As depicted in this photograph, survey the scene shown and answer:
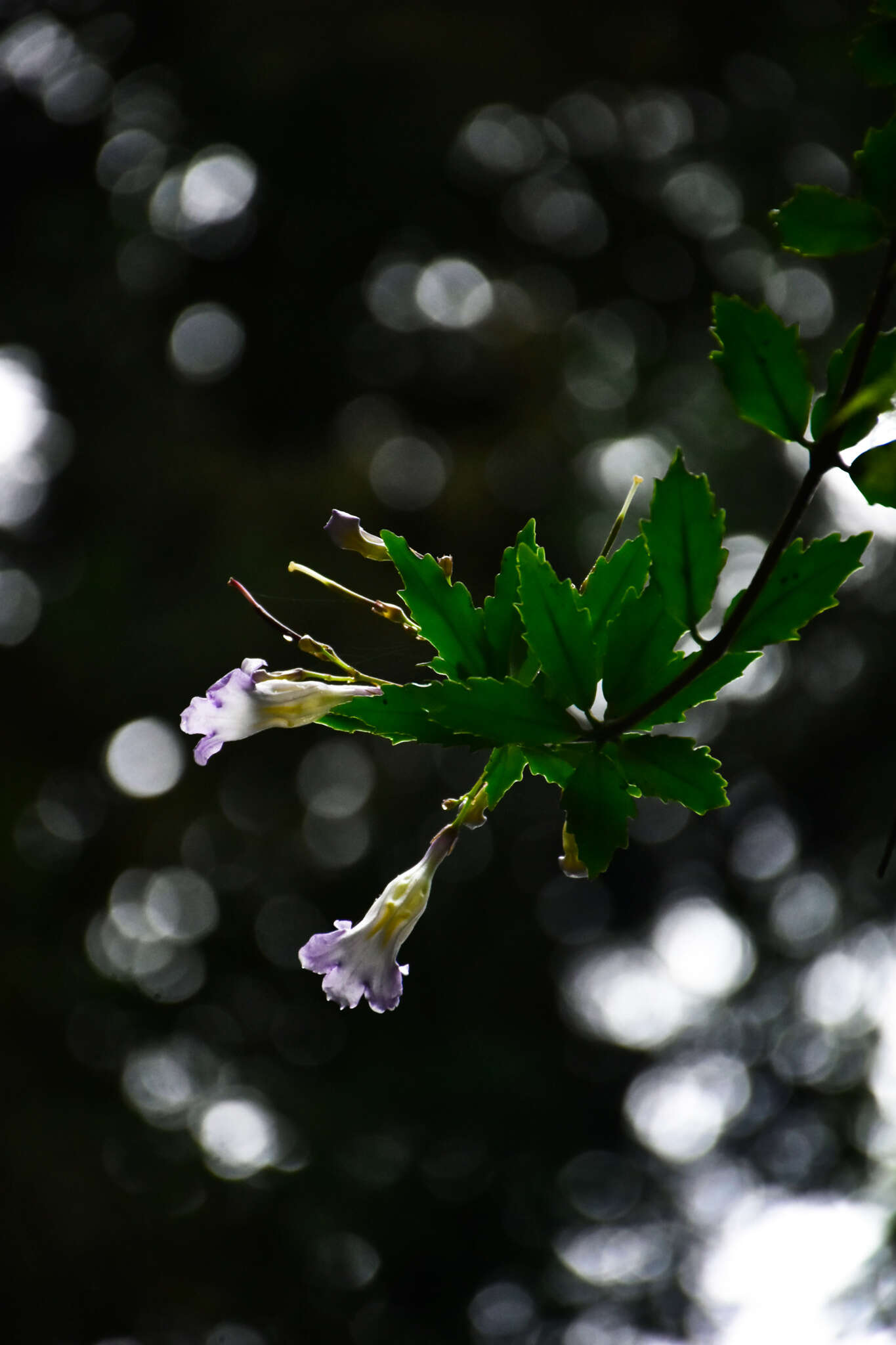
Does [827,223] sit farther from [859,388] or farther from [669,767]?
[669,767]

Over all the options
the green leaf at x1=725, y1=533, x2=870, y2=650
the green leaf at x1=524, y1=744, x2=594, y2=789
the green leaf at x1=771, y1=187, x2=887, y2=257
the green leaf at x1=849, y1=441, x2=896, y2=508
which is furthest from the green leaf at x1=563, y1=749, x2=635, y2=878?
the green leaf at x1=771, y1=187, x2=887, y2=257

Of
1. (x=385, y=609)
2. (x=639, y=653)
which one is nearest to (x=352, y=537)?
(x=385, y=609)

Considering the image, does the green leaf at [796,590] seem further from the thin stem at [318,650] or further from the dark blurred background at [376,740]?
the dark blurred background at [376,740]

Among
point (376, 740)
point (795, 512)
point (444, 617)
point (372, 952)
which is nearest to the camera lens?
point (795, 512)

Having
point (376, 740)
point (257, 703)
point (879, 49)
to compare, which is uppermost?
point (879, 49)

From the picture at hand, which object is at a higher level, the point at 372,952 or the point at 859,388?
the point at 859,388

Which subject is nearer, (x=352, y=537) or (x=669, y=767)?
(x=669, y=767)

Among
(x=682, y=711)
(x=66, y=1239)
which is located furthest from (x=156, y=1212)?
(x=682, y=711)

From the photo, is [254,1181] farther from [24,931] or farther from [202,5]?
[202,5]
